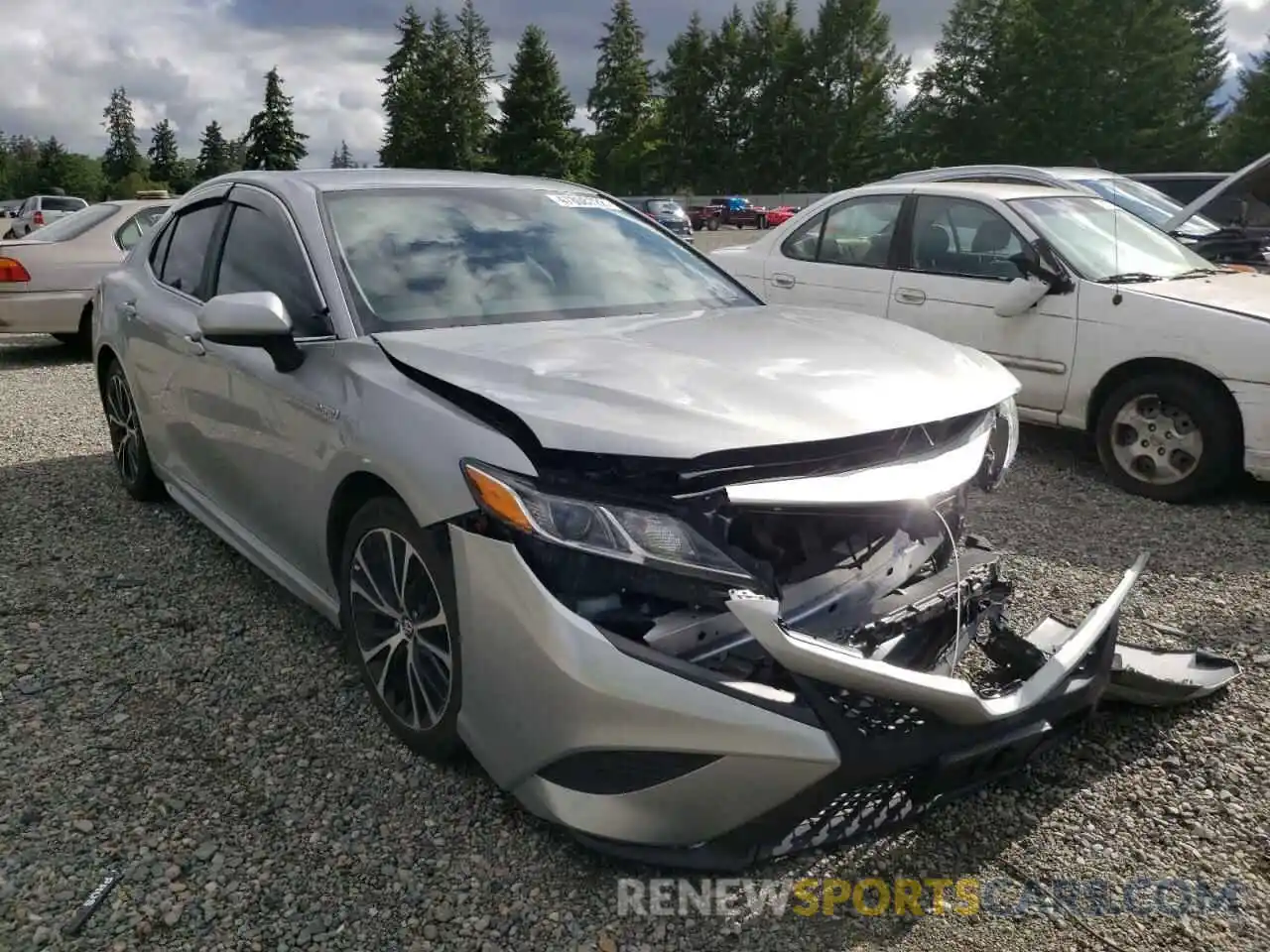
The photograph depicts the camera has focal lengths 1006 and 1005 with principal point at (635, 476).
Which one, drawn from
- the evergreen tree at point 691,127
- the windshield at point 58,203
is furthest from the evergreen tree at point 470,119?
the windshield at point 58,203

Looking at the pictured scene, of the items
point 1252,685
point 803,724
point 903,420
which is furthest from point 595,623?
point 1252,685

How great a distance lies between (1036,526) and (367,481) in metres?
3.37

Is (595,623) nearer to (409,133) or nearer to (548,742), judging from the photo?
(548,742)

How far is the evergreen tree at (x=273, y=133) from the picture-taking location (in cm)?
7038

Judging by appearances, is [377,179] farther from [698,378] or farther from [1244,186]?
[1244,186]

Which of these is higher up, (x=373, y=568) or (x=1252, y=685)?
(x=373, y=568)

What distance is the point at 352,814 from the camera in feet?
8.56

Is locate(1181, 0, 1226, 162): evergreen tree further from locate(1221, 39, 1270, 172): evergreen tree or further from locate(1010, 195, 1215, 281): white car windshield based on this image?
locate(1010, 195, 1215, 281): white car windshield

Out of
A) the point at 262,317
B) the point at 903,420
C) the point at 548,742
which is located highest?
the point at 262,317

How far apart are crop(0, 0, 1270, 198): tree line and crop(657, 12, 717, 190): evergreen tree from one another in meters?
0.10

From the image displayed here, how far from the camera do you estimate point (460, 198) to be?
3.60 meters

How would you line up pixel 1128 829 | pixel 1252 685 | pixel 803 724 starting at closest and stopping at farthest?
pixel 803 724, pixel 1128 829, pixel 1252 685

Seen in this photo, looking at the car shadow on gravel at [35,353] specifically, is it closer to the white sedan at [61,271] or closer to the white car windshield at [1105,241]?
the white sedan at [61,271]

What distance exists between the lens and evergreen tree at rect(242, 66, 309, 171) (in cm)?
7038
